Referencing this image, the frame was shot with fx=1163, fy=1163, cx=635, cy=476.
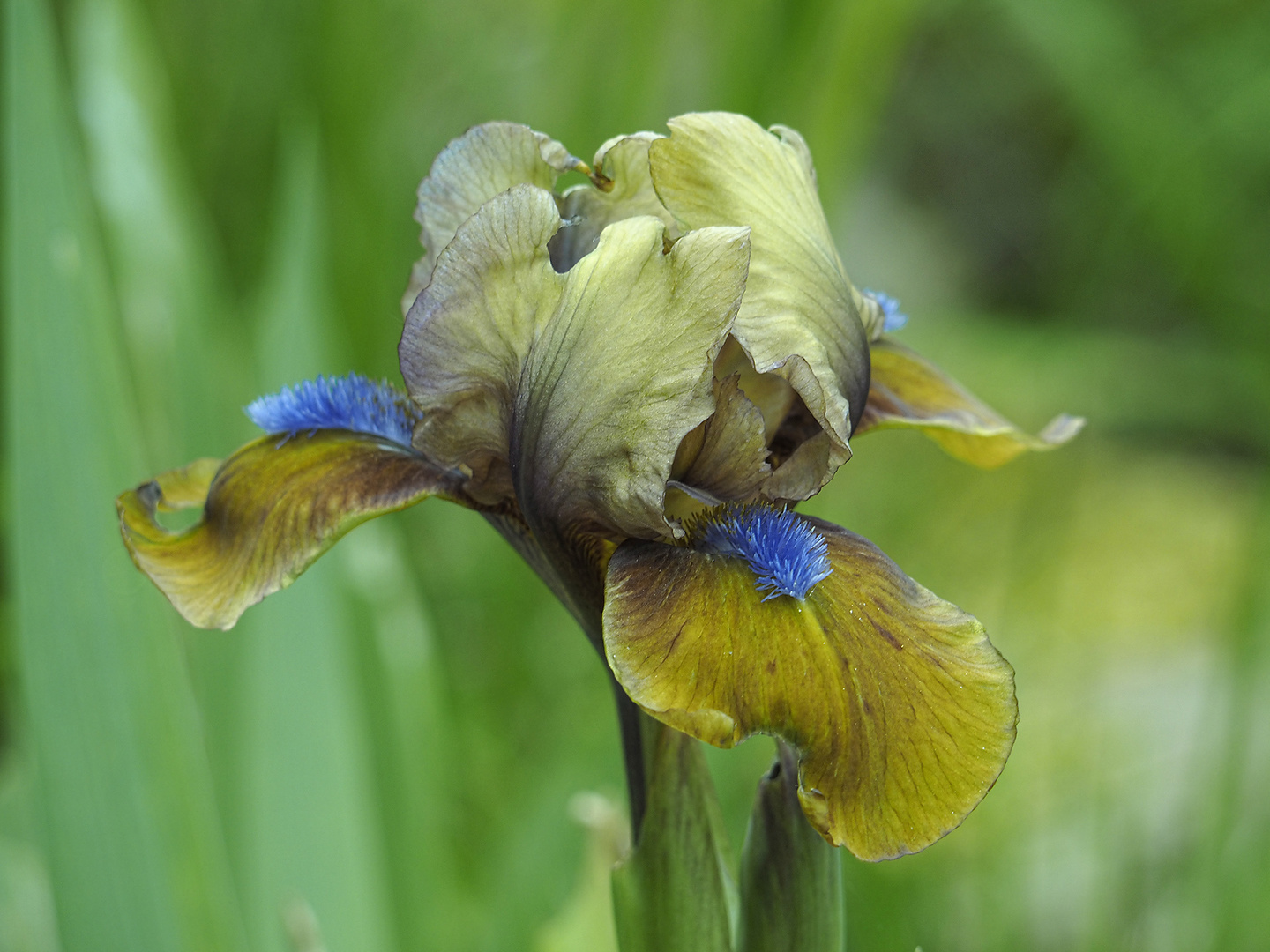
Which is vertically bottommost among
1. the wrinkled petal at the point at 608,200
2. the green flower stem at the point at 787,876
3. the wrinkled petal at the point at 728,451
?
the green flower stem at the point at 787,876

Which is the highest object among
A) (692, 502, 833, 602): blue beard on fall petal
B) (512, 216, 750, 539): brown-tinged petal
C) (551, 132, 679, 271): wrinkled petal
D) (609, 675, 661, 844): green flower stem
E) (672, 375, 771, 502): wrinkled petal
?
(551, 132, 679, 271): wrinkled petal

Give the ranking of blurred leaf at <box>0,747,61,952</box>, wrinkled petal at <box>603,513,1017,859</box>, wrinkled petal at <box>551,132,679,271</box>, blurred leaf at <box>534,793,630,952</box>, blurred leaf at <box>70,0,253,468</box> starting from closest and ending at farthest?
wrinkled petal at <box>603,513,1017,859</box>, wrinkled petal at <box>551,132,679,271</box>, blurred leaf at <box>534,793,630,952</box>, blurred leaf at <box>0,747,61,952</box>, blurred leaf at <box>70,0,253,468</box>

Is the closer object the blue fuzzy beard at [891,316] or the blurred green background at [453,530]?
the blue fuzzy beard at [891,316]

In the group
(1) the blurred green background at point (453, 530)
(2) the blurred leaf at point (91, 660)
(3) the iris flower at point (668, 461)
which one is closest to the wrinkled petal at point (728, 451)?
(3) the iris flower at point (668, 461)

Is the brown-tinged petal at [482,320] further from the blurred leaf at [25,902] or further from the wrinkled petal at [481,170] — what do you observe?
the blurred leaf at [25,902]

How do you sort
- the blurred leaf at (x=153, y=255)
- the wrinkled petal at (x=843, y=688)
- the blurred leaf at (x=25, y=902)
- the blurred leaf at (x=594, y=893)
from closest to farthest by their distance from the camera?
the wrinkled petal at (x=843, y=688) → the blurred leaf at (x=594, y=893) → the blurred leaf at (x=25, y=902) → the blurred leaf at (x=153, y=255)

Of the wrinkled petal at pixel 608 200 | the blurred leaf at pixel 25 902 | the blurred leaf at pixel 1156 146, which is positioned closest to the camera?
the wrinkled petal at pixel 608 200

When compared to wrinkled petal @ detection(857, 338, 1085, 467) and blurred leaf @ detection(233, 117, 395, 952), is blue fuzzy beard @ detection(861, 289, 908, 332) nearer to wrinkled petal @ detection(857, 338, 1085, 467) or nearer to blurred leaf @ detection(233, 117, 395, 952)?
wrinkled petal @ detection(857, 338, 1085, 467)

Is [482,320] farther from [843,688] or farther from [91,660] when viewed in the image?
[91,660]

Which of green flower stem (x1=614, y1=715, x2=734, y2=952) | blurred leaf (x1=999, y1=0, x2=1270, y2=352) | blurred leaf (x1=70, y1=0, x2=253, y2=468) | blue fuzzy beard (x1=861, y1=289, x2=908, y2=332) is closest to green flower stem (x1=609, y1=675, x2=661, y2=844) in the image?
green flower stem (x1=614, y1=715, x2=734, y2=952)
